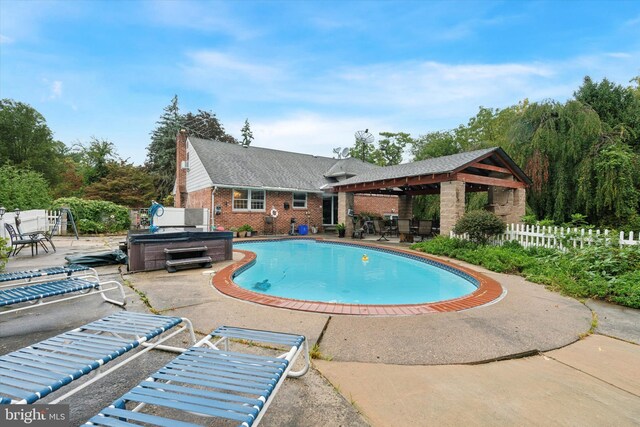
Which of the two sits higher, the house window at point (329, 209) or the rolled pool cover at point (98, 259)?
the house window at point (329, 209)

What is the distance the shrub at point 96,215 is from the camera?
15.6 m

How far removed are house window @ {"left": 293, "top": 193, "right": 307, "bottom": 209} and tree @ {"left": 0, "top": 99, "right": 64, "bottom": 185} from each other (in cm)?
2987

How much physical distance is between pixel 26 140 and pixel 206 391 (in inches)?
1776

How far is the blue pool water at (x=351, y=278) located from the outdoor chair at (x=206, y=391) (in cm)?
421

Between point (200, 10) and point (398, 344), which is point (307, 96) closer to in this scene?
point (200, 10)

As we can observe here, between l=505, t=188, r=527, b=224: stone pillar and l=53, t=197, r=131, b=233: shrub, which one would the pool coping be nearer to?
l=505, t=188, r=527, b=224: stone pillar

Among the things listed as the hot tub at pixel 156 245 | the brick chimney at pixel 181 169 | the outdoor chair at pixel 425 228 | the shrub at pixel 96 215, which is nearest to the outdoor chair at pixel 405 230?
the outdoor chair at pixel 425 228

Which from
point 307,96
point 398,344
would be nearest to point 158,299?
point 398,344

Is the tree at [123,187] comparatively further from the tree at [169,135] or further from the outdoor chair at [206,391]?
the outdoor chair at [206,391]

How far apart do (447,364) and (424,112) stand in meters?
21.9

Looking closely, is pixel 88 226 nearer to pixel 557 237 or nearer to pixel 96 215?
pixel 96 215

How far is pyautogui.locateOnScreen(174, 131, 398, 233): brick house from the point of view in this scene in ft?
54.0

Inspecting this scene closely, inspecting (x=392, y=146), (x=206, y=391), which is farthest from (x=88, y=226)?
(x=392, y=146)

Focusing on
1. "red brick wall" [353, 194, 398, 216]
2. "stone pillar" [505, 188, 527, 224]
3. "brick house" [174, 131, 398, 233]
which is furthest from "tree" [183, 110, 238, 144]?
"stone pillar" [505, 188, 527, 224]
